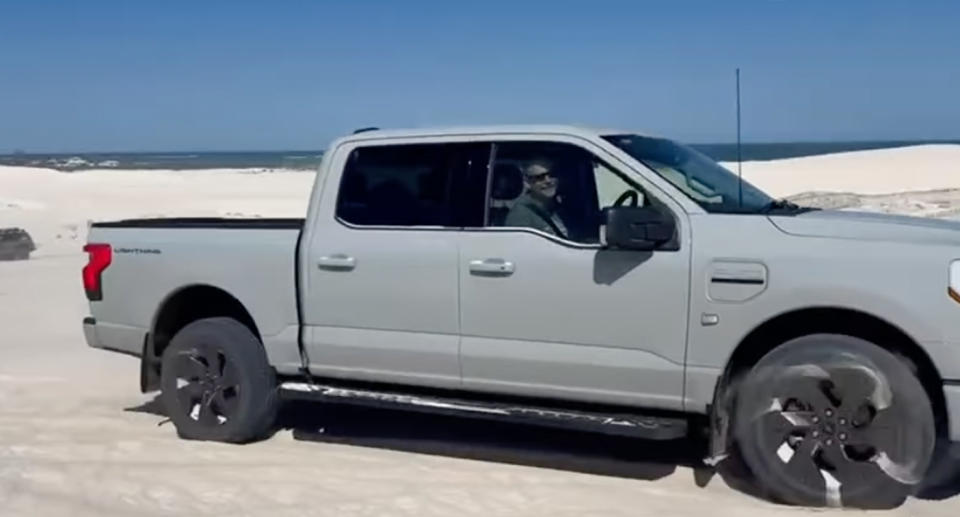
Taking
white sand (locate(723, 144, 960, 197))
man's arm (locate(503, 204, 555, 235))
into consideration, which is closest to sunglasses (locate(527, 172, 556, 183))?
man's arm (locate(503, 204, 555, 235))

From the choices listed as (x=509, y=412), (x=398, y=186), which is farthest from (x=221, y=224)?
(x=509, y=412)

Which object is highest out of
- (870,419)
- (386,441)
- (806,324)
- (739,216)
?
(739,216)

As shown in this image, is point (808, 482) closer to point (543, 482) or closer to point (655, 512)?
point (655, 512)

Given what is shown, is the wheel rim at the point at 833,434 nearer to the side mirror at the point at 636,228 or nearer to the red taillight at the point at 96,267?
the side mirror at the point at 636,228

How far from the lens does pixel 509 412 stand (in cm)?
654

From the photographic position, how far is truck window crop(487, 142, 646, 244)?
656 centimetres

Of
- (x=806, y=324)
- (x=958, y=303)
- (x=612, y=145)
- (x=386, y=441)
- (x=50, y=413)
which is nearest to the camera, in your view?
(x=958, y=303)

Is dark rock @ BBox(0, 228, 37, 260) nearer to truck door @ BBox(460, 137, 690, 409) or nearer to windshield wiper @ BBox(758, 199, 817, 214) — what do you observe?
truck door @ BBox(460, 137, 690, 409)

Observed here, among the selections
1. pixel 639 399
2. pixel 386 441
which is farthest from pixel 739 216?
pixel 386 441

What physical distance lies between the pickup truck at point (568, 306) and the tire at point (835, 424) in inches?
0.4

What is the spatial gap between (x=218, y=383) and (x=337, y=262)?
3.76 ft

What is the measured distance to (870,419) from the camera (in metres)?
5.83

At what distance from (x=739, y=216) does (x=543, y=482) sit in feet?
5.52

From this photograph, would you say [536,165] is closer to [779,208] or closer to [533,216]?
[533,216]
